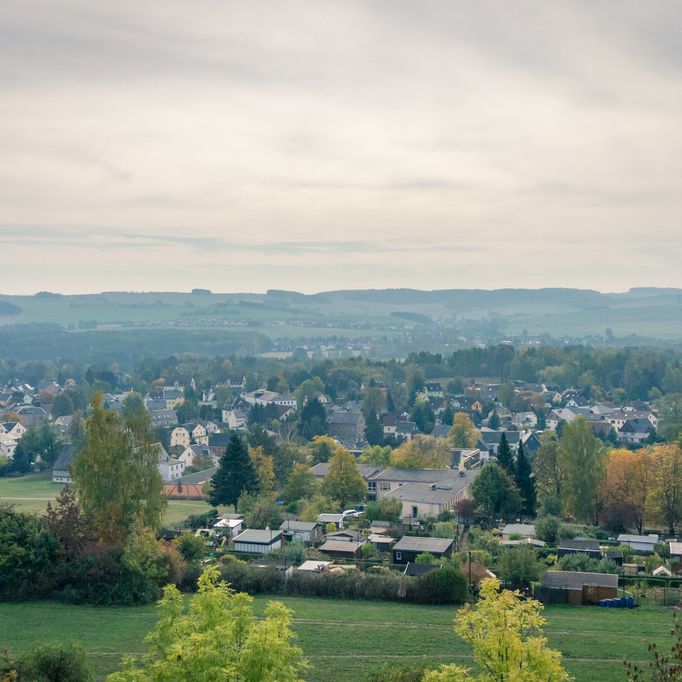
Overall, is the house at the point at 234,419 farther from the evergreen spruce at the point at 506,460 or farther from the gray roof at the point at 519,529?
the gray roof at the point at 519,529

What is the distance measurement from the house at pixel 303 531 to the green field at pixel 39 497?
691 centimetres

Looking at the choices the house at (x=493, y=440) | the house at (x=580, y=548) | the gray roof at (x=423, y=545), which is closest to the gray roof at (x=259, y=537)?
the gray roof at (x=423, y=545)

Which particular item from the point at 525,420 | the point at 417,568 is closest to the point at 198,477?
the point at 417,568

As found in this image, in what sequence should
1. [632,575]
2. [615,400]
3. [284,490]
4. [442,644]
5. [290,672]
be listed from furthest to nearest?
[615,400] → [284,490] → [632,575] → [442,644] → [290,672]

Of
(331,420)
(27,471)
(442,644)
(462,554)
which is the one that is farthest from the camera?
(331,420)

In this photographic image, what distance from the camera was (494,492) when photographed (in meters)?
40.1

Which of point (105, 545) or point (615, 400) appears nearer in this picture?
point (105, 545)

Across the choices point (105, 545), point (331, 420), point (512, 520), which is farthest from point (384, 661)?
point (331, 420)

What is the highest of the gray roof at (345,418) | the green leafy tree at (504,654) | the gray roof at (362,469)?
the green leafy tree at (504,654)

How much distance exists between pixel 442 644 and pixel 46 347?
179487 mm

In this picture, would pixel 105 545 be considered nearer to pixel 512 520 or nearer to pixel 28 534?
pixel 28 534

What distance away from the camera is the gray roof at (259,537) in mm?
34281

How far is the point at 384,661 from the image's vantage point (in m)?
20.6

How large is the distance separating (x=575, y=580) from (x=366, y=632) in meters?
8.06
